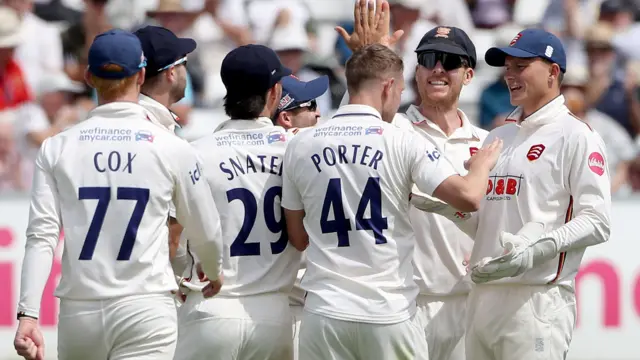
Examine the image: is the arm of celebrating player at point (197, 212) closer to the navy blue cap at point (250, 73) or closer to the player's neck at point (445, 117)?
the navy blue cap at point (250, 73)

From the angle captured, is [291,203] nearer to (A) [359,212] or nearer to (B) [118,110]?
(A) [359,212]

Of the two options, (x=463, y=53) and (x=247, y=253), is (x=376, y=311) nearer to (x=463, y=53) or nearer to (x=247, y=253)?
(x=247, y=253)

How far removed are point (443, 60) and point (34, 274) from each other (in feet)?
8.61

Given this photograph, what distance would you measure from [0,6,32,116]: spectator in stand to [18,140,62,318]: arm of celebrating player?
6671 mm

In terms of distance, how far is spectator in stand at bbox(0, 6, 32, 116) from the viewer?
11.5 m

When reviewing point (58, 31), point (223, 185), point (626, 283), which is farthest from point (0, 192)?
point (626, 283)

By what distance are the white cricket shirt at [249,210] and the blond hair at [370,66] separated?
554mm

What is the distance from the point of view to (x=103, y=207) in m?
4.99

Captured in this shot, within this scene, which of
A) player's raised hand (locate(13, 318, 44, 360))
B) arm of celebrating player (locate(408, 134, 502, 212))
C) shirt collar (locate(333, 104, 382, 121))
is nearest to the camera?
player's raised hand (locate(13, 318, 44, 360))

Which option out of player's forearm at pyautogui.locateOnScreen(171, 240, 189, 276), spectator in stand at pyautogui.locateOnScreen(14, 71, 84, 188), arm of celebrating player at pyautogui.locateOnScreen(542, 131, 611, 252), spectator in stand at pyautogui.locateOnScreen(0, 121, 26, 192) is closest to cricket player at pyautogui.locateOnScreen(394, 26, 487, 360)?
arm of celebrating player at pyautogui.locateOnScreen(542, 131, 611, 252)

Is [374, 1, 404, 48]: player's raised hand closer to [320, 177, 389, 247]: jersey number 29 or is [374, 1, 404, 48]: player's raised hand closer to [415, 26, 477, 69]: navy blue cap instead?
[415, 26, 477, 69]: navy blue cap

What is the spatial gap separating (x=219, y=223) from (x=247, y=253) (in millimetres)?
480

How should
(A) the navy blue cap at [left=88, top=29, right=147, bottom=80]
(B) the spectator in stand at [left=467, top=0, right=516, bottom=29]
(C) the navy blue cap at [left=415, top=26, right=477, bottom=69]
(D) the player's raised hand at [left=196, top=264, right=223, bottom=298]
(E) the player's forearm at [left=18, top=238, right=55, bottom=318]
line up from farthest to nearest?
(B) the spectator in stand at [left=467, top=0, right=516, bottom=29] → (C) the navy blue cap at [left=415, top=26, right=477, bottom=69] → (D) the player's raised hand at [left=196, top=264, right=223, bottom=298] → (A) the navy blue cap at [left=88, top=29, right=147, bottom=80] → (E) the player's forearm at [left=18, top=238, right=55, bottom=318]

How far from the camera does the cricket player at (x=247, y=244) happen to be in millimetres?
5734
